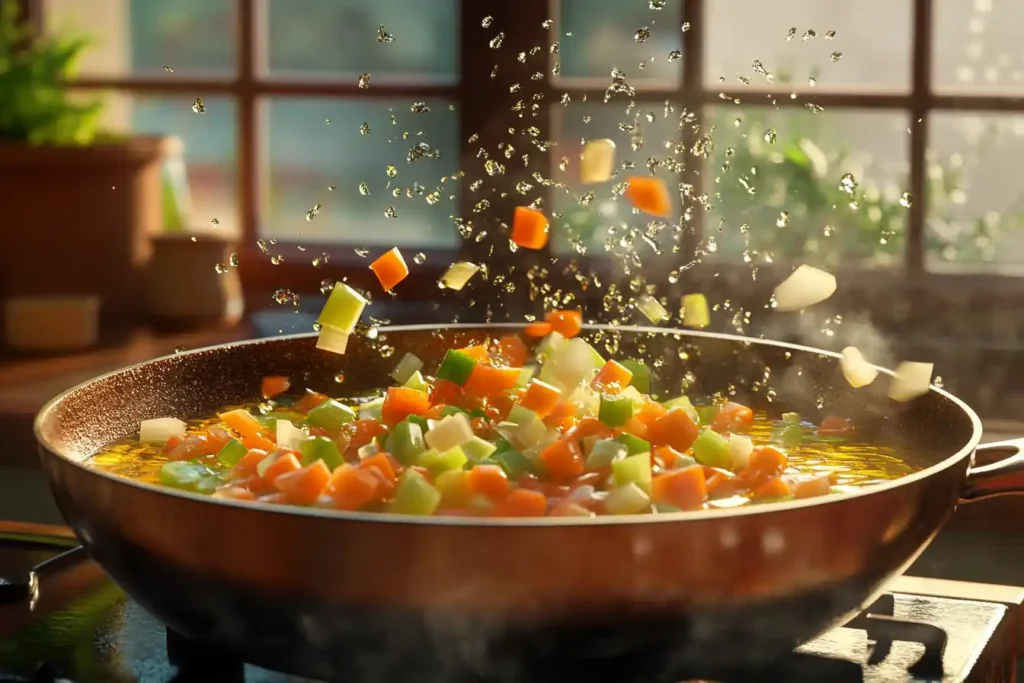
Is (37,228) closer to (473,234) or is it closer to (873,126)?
(473,234)

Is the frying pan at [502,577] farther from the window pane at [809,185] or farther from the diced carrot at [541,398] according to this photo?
the window pane at [809,185]

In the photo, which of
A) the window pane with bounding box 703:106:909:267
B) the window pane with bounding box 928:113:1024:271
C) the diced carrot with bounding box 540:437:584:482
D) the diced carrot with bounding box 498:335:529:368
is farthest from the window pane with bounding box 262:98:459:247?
the diced carrot with bounding box 540:437:584:482

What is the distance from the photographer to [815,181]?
2639 mm

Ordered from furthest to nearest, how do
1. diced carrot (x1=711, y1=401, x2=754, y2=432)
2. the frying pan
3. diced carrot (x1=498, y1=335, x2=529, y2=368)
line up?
diced carrot (x1=498, y1=335, x2=529, y2=368) → diced carrot (x1=711, y1=401, x2=754, y2=432) → the frying pan

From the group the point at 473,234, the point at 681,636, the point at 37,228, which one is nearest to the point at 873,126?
the point at 473,234

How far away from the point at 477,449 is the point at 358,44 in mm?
1967

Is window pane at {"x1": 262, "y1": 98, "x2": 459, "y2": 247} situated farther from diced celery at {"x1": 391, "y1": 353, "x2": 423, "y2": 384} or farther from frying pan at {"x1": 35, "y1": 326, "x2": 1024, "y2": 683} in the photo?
frying pan at {"x1": 35, "y1": 326, "x2": 1024, "y2": 683}

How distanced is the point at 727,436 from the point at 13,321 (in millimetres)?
1688

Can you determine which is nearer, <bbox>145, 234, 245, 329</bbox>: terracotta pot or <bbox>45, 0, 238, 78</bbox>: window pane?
<bbox>145, 234, 245, 329</bbox>: terracotta pot

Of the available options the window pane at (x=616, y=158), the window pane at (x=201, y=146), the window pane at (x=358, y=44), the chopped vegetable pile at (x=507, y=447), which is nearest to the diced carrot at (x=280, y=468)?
the chopped vegetable pile at (x=507, y=447)

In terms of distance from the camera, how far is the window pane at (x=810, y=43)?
8.26 ft

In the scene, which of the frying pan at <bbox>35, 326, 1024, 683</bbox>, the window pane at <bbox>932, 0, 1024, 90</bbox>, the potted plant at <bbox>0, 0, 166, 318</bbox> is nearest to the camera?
the frying pan at <bbox>35, 326, 1024, 683</bbox>

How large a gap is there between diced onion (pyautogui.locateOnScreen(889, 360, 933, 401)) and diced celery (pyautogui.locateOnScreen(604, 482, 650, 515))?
1.32 ft

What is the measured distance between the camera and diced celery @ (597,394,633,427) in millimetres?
1133
